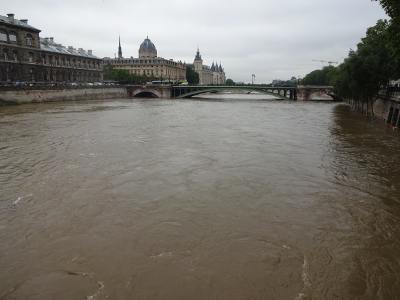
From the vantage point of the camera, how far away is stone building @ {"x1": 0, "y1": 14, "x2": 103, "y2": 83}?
56.1 metres

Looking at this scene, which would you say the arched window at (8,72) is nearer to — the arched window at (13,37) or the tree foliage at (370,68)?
the arched window at (13,37)

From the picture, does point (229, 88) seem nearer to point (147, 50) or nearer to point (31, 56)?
point (31, 56)

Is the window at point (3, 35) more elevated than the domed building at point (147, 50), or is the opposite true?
the domed building at point (147, 50)

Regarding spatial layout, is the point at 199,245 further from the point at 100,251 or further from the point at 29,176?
the point at 29,176

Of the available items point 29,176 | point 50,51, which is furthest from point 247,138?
point 50,51

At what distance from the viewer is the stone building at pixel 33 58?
5606cm

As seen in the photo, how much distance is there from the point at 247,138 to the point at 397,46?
10639 millimetres

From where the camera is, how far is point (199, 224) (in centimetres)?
886

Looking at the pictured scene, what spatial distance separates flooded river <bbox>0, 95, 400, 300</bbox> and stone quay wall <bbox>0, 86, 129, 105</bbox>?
3529 centimetres

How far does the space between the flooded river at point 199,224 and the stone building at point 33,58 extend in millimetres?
47750

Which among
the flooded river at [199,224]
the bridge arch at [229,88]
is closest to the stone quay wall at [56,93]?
the bridge arch at [229,88]

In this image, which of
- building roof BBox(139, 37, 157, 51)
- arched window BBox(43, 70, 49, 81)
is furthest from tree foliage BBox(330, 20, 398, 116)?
building roof BBox(139, 37, 157, 51)

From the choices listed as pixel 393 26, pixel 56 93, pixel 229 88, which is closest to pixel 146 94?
pixel 229 88

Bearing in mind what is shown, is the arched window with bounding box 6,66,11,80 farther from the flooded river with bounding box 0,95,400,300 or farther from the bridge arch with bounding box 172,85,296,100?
the flooded river with bounding box 0,95,400,300
